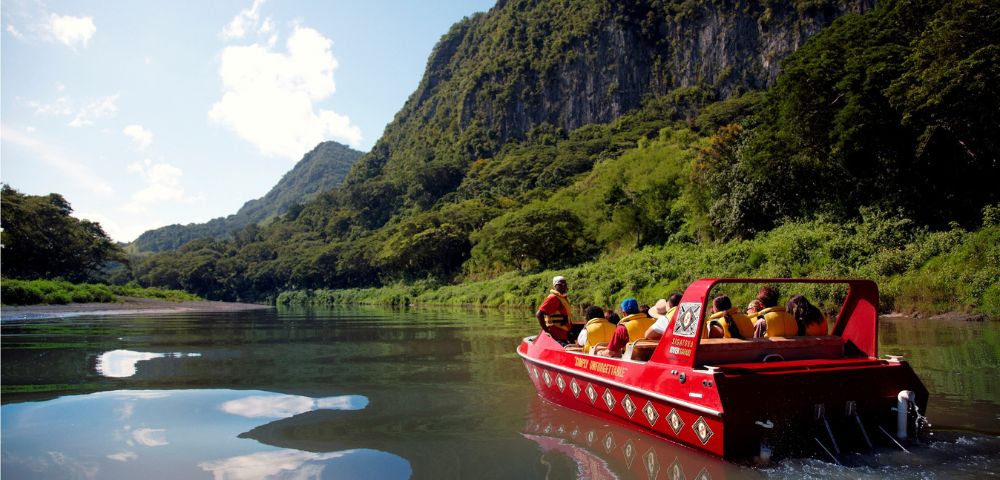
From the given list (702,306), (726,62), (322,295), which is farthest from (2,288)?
(726,62)

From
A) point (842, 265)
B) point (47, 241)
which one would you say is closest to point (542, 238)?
point (842, 265)

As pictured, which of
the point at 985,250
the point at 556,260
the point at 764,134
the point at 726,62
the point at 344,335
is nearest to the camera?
the point at 985,250

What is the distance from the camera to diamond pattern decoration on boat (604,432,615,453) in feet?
21.5

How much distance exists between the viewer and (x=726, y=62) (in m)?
125

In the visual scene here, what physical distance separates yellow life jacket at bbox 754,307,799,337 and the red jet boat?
0.16 m

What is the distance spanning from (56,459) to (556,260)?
51.2 meters

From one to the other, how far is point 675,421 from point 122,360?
12.0m

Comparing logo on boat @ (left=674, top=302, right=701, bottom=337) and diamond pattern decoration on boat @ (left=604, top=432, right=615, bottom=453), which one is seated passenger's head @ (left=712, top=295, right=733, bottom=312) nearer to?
logo on boat @ (left=674, top=302, right=701, bottom=337)

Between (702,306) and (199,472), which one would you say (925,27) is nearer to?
(702,306)

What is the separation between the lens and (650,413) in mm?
6828

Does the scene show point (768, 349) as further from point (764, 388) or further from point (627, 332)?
point (627, 332)

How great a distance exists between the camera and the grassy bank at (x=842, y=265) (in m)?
19.6

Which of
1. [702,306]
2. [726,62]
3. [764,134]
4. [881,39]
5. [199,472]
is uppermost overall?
[726,62]

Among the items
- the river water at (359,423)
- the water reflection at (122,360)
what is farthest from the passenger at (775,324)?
the water reflection at (122,360)
